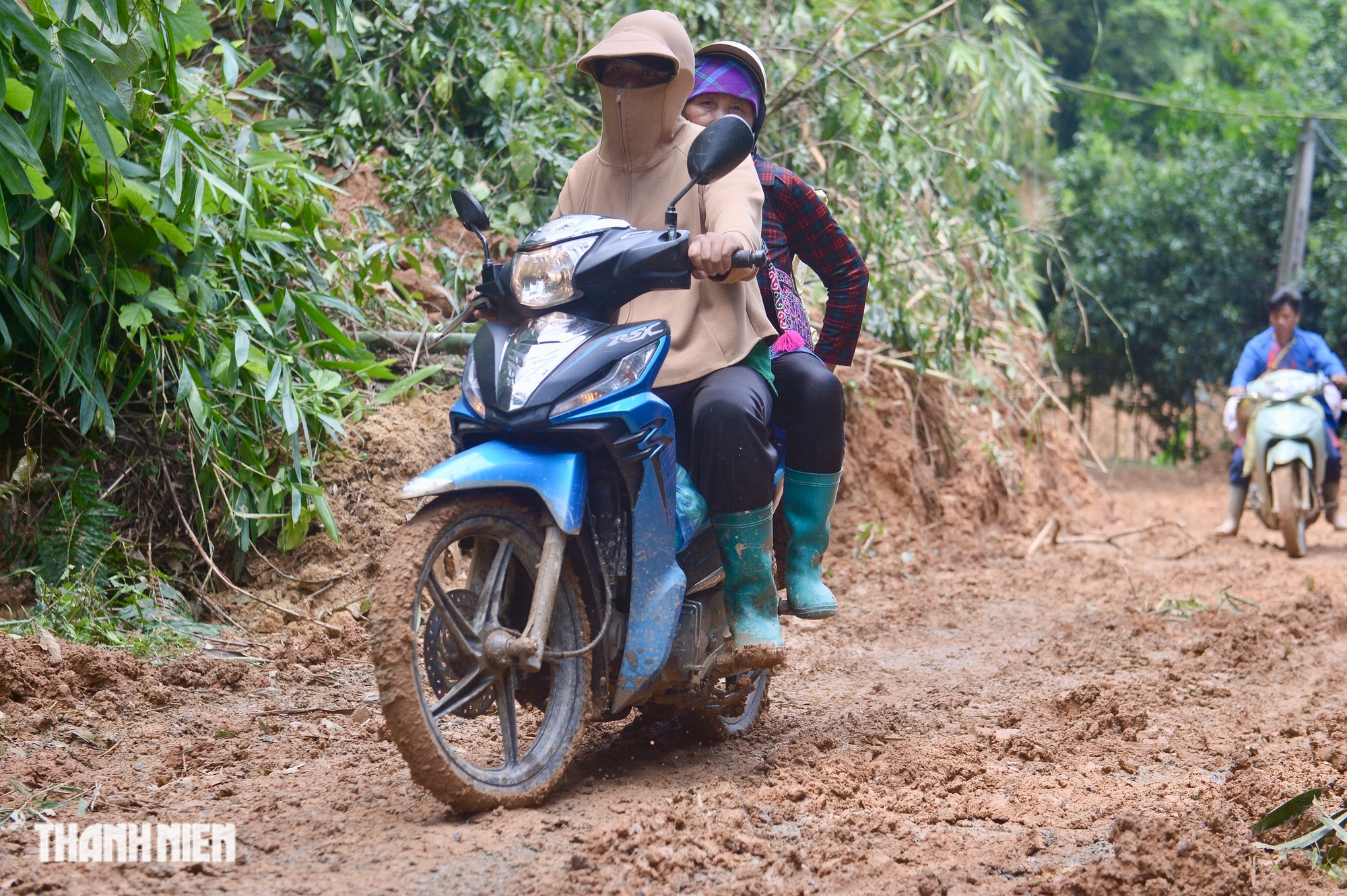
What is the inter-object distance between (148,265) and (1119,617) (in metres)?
4.40

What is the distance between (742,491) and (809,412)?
0.43m

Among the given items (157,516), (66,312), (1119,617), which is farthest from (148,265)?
(1119,617)

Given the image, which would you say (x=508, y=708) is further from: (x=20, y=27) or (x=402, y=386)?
(x=402, y=386)

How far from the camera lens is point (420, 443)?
4906 mm

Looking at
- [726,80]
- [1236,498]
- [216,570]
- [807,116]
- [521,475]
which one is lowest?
[1236,498]

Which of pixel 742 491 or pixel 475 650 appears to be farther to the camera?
pixel 742 491

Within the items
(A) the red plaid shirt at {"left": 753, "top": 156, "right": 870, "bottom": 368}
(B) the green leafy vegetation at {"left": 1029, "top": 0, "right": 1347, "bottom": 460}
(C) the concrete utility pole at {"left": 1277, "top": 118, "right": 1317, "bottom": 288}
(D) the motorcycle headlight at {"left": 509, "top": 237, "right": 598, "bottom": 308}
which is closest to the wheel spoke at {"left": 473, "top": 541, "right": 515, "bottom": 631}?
(D) the motorcycle headlight at {"left": 509, "top": 237, "right": 598, "bottom": 308}

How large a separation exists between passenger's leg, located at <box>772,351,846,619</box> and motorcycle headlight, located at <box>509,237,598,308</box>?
81 cm

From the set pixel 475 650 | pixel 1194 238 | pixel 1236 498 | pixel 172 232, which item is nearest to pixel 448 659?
pixel 475 650

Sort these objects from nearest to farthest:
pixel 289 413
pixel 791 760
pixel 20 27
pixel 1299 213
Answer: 1. pixel 20 27
2. pixel 791 760
3. pixel 289 413
4. pixel 1299 213

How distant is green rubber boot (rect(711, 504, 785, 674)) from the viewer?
2939 mm

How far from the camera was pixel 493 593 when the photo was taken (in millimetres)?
2545

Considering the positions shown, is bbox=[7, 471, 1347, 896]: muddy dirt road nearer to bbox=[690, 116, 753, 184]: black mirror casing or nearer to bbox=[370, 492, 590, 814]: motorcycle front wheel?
bbox=[370, 492, 590, 814]: motorcycle front wheel

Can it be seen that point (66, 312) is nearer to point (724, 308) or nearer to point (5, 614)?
point (5, 614)
